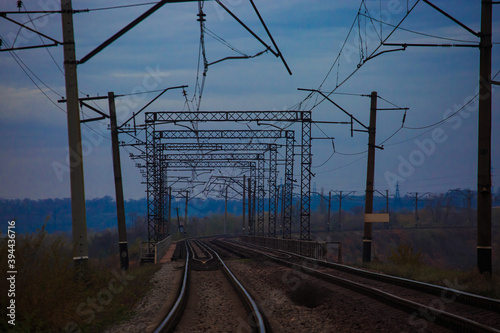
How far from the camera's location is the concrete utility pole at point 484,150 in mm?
16859

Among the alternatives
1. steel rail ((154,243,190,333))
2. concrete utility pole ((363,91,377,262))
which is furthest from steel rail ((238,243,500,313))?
concrete utility pole ((363,91,377,262))

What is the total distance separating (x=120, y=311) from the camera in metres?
13.6

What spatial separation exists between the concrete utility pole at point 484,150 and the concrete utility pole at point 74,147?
468 inches

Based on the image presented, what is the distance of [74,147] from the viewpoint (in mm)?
13977

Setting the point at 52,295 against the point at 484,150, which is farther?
the point at 484,150

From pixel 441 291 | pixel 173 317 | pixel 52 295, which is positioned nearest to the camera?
pixel 52 295

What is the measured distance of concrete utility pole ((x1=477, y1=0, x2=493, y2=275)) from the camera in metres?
16.9

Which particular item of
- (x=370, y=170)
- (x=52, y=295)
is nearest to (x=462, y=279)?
(x=52, y=295)

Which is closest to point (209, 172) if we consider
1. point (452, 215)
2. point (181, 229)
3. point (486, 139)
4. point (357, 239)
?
point (181, 229)

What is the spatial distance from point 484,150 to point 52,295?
43.7 feet

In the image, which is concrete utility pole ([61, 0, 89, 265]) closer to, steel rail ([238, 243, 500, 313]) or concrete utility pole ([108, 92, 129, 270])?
steel rail ([238, 243, 500, 313])

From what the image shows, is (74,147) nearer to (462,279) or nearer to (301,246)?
(462,279)

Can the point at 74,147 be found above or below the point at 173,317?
above

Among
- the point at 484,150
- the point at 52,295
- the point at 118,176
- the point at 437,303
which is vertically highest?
the point at 484,150
